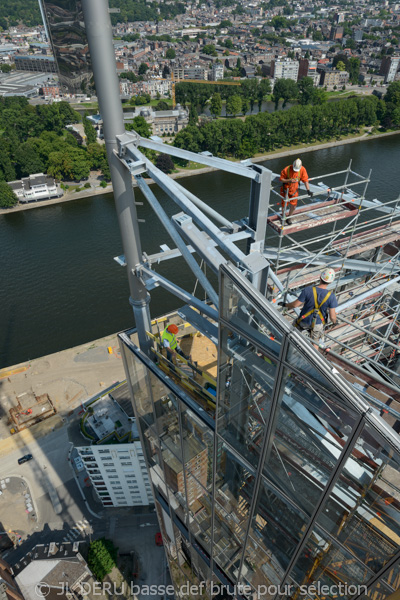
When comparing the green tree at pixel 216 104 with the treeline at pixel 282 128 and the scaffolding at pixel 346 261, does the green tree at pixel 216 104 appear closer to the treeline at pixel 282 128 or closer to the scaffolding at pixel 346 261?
the treeline at pixel 282 128

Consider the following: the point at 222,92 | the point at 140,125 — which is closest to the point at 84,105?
the point at 222,92

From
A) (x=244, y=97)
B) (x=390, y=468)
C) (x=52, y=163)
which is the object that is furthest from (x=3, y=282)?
(x=244, y=97)

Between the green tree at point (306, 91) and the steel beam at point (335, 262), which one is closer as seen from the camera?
the steel beam at point (335, 262)

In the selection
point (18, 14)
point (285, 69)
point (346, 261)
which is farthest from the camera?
point (18, 14)

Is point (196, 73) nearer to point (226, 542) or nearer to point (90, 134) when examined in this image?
point (90, 134)

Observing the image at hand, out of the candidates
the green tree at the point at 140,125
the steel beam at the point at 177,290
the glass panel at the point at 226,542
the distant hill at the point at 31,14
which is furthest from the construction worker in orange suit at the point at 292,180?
the distant hill at the point at 31,14

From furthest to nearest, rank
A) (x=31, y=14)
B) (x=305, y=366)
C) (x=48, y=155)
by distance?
(x=31, y=14) → (x=48, y=155) → (x=305, y=366)
